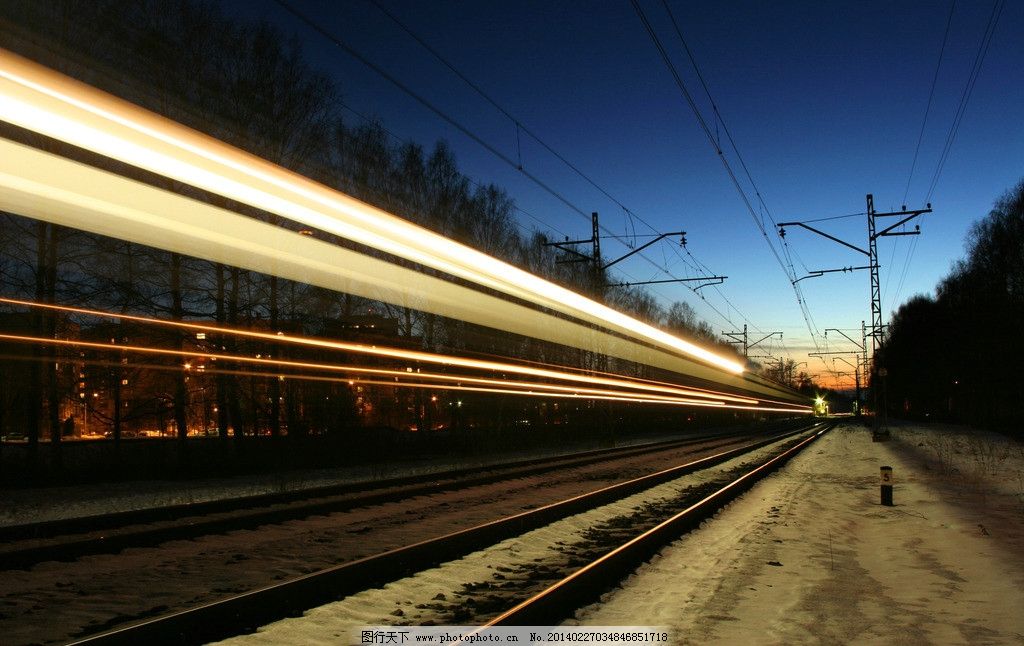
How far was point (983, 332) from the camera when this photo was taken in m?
56.7

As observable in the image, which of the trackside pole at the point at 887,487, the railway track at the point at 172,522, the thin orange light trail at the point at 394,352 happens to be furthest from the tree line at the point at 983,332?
the railway track at the point at 172,522

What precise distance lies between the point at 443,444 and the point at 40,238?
699 inches

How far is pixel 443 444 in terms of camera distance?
1297 inches

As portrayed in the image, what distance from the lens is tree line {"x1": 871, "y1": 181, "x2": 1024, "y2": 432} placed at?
52719mm

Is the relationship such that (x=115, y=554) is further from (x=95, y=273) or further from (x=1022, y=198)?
(x=1022, y=198)

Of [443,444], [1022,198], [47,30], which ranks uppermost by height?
[1022,198]

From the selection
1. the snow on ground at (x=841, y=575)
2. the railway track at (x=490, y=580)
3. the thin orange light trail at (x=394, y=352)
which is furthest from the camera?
the thin orange light trail at (x=394, y=352)

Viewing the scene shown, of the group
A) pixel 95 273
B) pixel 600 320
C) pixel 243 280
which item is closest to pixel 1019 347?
pixel 600 320

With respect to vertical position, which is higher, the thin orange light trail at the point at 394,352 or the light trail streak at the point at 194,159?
the light trail streak at the point at 194,159

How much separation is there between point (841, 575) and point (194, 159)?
906 cm

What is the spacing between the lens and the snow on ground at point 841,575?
21.4 feet

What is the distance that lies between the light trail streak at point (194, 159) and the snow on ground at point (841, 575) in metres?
7.18

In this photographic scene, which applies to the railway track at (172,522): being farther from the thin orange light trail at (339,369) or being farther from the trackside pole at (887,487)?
the trackside pole at (887,487)

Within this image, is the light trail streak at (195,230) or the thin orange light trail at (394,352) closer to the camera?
the light trail streak at (195,230)
